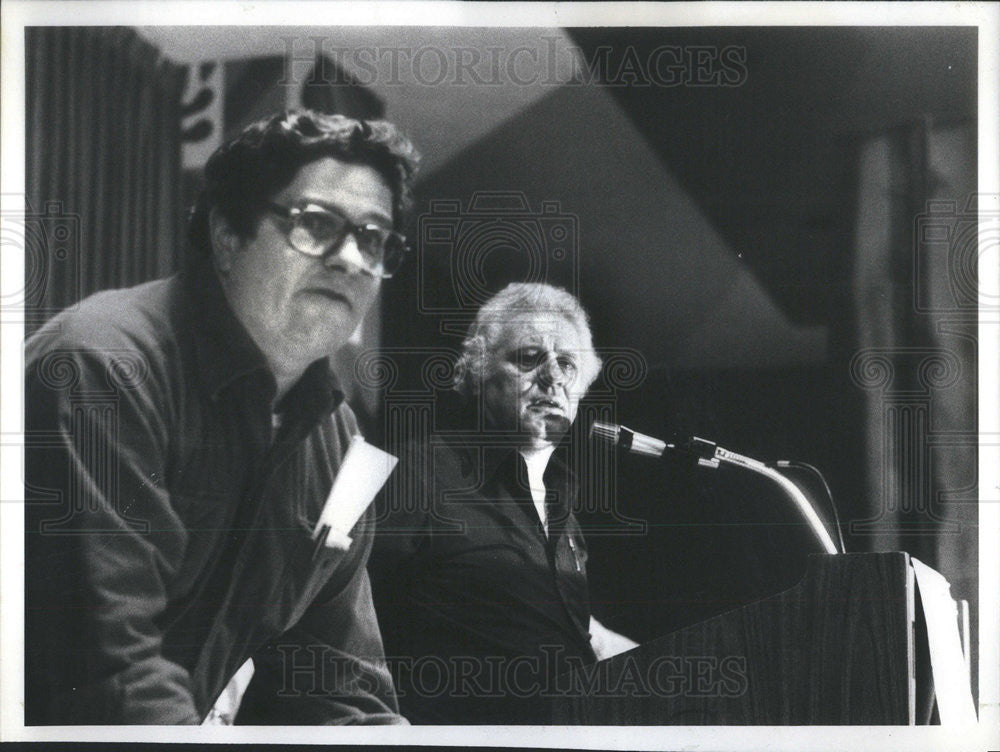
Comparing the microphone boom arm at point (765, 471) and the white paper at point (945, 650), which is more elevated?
the microphone boom arm at point (765, 471)

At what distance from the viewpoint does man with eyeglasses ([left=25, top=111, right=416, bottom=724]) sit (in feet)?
7.07

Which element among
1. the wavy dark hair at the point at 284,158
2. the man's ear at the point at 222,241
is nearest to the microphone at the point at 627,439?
the wavy dark hair at the point at 284,158

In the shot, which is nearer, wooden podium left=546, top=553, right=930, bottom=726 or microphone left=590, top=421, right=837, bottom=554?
wooden podium left=546, top=553, right=930, bottom=726

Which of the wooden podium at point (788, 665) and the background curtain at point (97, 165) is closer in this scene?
the wooden podium at point (788, 665)

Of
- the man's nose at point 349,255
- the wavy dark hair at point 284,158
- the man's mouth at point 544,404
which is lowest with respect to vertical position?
the man's mouth at point 544,404

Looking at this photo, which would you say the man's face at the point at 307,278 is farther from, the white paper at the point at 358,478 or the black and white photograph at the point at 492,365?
the white paper at the point at 358,478

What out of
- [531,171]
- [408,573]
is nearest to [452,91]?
[531,171]

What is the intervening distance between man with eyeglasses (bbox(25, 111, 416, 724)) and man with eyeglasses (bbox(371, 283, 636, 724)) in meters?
0.12

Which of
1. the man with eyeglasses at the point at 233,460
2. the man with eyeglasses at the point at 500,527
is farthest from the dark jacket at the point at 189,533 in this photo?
the man with eyeglasses at the point at 500,527

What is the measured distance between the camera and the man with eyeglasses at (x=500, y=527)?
7.09 ft

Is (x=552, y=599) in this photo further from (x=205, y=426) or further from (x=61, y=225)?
(x=61, y=225)

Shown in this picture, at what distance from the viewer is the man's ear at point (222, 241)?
7.11 ft

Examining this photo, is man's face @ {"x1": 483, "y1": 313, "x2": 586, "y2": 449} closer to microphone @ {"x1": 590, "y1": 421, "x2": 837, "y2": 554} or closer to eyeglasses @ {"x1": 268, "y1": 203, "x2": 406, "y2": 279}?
microphone @ {"x1": 590, "y1": 421, "x2": 837, "y2": 554}

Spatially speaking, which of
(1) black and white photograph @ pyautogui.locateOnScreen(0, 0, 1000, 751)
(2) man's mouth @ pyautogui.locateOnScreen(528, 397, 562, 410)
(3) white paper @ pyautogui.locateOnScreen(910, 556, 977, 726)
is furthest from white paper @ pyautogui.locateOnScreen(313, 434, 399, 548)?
(3) white paper @ pyautogui.locateOnScreen(910, 556, 977, 726)
